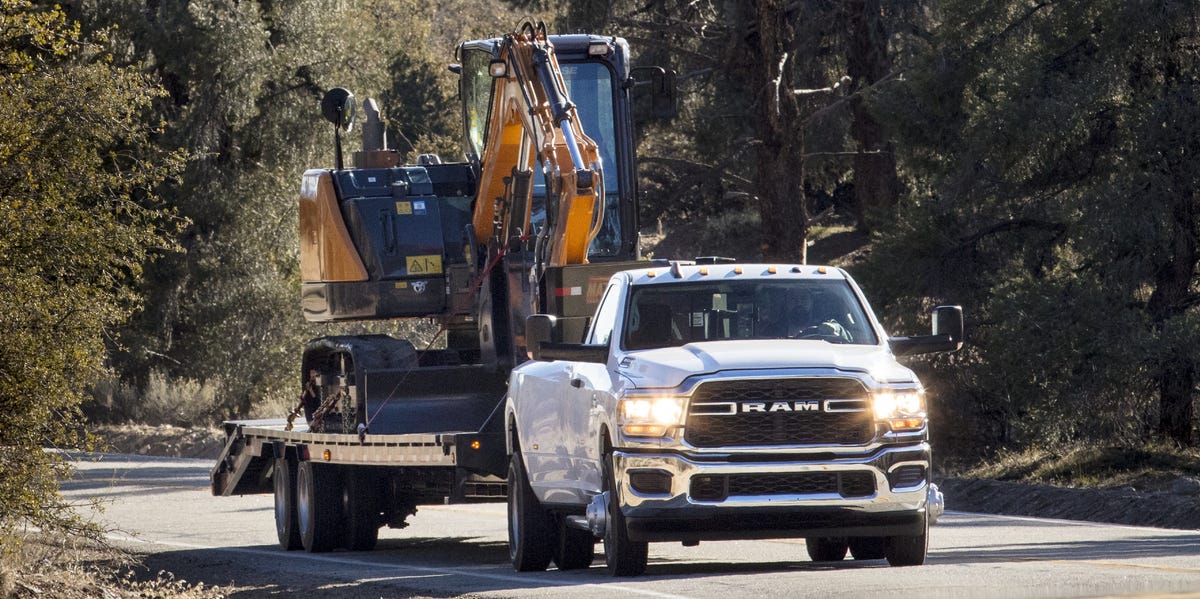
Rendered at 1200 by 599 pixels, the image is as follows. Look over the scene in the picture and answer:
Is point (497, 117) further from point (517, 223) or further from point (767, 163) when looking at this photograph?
point (767, 163)

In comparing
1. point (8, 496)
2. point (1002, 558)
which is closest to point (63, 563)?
point (8, 496)

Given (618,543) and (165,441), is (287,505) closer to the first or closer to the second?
(618,543)

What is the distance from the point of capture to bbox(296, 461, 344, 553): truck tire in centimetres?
1720

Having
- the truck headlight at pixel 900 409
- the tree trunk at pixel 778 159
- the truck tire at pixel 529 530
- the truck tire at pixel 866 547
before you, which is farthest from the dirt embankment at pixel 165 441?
the truck headlight at pixel 900 409

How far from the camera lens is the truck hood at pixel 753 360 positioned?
12070 mm

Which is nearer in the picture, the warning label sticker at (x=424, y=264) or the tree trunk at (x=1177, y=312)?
the warning label sticker at (x=424, y=264)

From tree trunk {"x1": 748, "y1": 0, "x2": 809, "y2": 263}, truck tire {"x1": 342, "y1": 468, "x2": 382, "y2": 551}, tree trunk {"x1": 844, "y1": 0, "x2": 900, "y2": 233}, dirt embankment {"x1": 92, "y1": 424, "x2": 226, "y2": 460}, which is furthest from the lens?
tree trunk {"x1": 844, "y1": 0, "x2": 900, "y2": 233}

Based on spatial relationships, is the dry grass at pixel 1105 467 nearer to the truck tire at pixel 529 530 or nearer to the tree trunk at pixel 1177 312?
the tree trunk at pixel 1177 312

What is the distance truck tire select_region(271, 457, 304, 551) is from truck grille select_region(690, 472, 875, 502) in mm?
6812

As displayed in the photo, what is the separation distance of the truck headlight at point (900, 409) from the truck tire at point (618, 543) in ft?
5.53

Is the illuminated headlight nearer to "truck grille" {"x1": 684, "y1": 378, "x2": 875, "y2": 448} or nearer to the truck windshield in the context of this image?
"truck grille" {"x1": 684, "y1": 378, "x2": 875, "y2": 448}

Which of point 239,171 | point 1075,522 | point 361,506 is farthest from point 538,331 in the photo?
point 239,171

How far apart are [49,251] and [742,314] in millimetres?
5628

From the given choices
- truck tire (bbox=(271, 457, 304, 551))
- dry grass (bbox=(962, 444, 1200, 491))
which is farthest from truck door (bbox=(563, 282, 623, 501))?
dry grass (bbox=(962, 444, 1200, 491))
